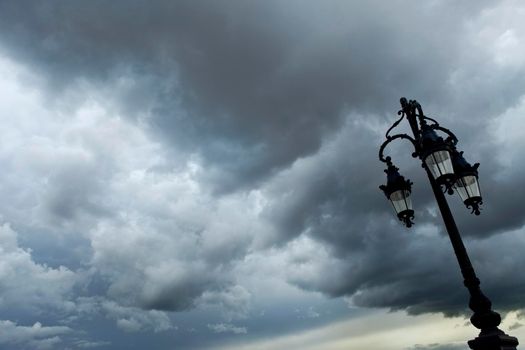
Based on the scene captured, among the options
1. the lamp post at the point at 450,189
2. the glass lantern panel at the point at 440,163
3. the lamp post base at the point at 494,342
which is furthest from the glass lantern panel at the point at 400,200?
the lamp post base at the point at 494,342

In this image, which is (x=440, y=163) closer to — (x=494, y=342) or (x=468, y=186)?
(x=468, y=186)

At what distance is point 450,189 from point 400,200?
1196 millimetres

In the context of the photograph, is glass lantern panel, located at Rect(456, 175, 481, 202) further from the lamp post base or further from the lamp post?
the lamp post base

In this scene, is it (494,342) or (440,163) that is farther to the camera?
(440,163)

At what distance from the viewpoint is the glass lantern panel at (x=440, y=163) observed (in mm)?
8734

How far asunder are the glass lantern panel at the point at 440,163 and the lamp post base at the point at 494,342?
302cm

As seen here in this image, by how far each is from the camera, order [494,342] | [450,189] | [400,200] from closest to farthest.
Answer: [494,342] → [450,189] → [400,200]

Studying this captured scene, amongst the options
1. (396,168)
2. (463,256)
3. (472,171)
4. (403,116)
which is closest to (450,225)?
(463,256)

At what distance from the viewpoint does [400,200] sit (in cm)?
970

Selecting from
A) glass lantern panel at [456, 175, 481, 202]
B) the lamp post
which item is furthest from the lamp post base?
glass lantern panel at [456, 175, 481, 202]

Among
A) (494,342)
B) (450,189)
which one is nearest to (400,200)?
(450,189)

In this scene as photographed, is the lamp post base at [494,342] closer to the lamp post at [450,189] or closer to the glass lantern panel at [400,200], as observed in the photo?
the lamp post at [450,189]

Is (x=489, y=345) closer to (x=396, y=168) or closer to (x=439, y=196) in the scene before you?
(x=439, y=196)

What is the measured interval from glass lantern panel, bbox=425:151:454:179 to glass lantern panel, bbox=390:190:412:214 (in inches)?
37.1
